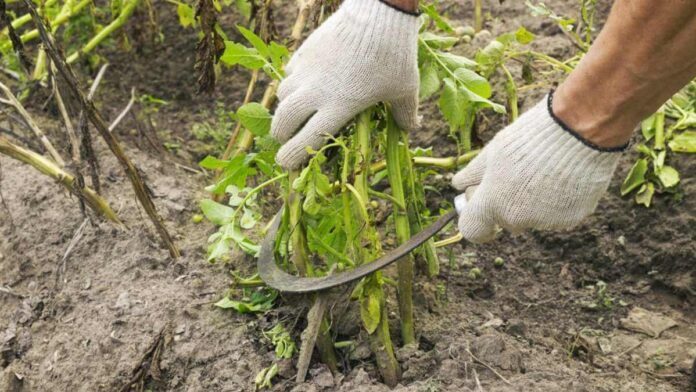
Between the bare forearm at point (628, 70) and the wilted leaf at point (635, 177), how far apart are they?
2.73 ft

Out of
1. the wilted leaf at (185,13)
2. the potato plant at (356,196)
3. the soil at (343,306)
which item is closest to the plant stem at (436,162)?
the potato plant at (356,196)

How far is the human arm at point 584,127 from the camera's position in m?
1.24

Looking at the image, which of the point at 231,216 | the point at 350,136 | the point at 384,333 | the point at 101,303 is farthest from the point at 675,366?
the point at 101,303

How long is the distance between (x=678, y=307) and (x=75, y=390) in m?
1.58

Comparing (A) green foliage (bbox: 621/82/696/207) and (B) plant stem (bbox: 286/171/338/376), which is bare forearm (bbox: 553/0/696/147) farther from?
(A) green foliage (bbox: 621/82/696/207)

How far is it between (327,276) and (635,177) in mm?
1115

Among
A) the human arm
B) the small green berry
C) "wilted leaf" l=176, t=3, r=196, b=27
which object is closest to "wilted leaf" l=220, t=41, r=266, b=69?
the human arm

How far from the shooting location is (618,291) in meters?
2.11

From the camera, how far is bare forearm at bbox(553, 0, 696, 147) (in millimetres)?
1218

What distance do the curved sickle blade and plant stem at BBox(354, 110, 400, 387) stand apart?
0.21 feet

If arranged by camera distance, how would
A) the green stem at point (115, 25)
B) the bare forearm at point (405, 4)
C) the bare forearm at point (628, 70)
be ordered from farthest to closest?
1. the green stem at point (115, 25)
2. the bare forearm at point (405, 4)
3. the bare forearm at point (628, 70)

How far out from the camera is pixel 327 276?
1.56 meters

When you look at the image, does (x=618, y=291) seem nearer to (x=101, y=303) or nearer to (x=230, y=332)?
(x=230, y=332)

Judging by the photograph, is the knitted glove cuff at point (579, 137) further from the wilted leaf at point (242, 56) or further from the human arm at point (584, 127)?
the wilted leaf at point (242, 56)
